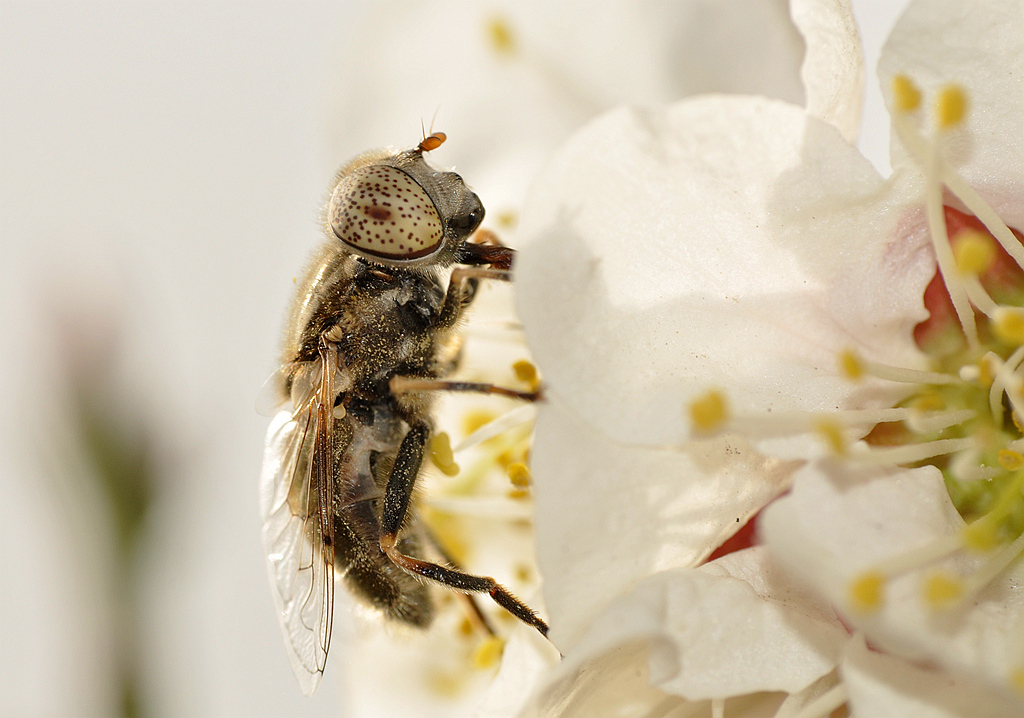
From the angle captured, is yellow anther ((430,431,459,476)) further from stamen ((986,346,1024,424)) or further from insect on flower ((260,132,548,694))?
stamen ((986,346,1024,424))

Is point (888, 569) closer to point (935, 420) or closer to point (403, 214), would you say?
point (935, 420)

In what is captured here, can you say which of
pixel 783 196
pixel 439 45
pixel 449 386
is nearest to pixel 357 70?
→ pixel 439 45

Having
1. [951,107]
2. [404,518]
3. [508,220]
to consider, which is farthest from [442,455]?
[951,107]

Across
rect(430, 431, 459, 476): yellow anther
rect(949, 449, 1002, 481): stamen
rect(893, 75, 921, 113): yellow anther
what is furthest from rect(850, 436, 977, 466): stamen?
rect(430, 431, 459, 476): yellow anther

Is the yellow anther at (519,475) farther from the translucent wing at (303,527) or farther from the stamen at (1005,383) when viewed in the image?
the stamen at (1005,383)

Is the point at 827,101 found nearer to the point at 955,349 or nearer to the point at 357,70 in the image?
the point at 955,349

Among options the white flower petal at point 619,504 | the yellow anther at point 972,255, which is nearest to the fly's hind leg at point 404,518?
the white flower petal at point 619,504
